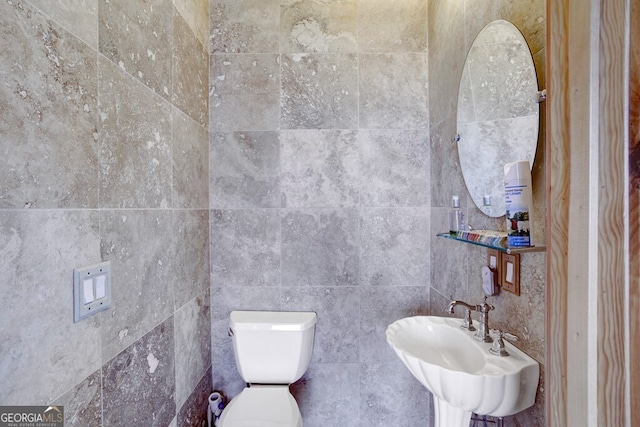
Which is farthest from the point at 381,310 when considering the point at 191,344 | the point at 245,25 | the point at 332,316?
the point at 245,25

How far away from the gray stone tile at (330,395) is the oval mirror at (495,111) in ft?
3.92

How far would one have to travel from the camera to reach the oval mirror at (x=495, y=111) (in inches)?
32.3

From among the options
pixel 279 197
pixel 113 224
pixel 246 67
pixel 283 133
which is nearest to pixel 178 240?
pixel 113 224

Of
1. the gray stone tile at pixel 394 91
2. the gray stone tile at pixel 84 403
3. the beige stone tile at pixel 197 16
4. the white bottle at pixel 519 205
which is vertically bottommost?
the gray stone tile at pixel 84 403

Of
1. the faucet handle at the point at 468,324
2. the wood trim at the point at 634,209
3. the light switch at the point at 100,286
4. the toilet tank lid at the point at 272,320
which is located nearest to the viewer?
the wood trim at the point at 634,209

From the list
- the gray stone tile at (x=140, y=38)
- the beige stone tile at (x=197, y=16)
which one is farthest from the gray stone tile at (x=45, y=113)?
the beige stone tile at (x=197, y=16)

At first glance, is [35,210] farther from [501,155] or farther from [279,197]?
[501,155]

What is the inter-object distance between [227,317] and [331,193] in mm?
939

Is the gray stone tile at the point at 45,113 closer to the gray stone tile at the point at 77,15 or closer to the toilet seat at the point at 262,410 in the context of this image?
the gray stone tile at the point at 77,15

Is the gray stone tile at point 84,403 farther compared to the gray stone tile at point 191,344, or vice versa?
the gray stone tile at point 191,344

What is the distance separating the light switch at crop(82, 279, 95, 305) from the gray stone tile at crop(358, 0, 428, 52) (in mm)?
1638

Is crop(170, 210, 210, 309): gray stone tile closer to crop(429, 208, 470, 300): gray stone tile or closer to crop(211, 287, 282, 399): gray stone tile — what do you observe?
crop(211, 287, 282, 399): gray stone tile

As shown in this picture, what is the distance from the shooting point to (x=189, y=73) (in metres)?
1.33

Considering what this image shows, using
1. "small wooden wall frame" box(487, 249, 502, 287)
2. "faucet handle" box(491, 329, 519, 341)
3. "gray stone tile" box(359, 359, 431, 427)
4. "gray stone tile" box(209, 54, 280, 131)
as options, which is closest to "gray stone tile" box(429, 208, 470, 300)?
"small wooden wall frame" box(487, 249, 502, 287)
